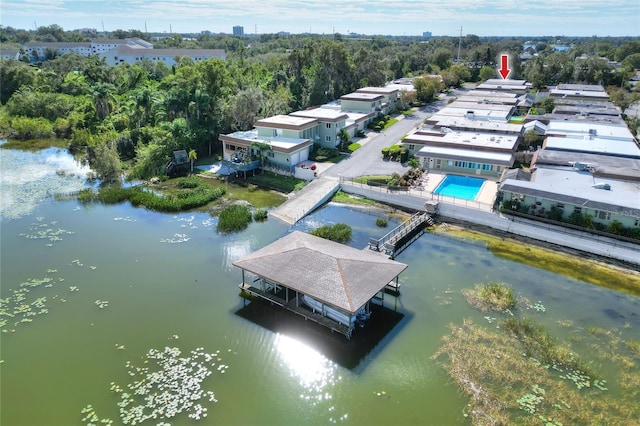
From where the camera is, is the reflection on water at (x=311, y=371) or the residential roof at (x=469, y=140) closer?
the reflection on water at (x=311, y=371)

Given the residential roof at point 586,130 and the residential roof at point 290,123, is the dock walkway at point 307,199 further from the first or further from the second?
the residential roof at point 586,130

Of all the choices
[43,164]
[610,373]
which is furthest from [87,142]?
[610,373]

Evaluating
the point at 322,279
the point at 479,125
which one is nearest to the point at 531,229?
the point at 322,279

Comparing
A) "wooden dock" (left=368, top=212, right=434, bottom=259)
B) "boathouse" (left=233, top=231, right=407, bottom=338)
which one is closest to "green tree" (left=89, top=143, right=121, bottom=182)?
"boathouse" (left=233, top=231, right=407, bottom=338)

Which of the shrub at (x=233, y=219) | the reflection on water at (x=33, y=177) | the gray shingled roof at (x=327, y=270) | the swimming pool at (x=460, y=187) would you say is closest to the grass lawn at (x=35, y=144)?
the reflection on water at (x=33, y=177)

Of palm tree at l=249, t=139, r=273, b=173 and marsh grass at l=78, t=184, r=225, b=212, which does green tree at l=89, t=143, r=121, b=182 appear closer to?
marsh grass at l=78, t=184, r=225, b=212

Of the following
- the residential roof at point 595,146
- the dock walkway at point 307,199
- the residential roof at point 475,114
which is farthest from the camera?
the residential roof at point 475,114
